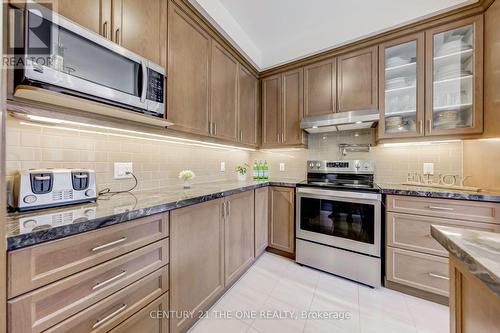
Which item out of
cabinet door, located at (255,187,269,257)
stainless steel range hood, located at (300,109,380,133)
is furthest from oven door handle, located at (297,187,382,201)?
stainless steel range hood, located at (300,109,380,133)

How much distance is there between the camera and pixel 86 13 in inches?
41.0

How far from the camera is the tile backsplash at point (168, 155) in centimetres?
109

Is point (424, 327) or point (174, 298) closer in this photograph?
point (174, 298)

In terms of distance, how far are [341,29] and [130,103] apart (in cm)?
236

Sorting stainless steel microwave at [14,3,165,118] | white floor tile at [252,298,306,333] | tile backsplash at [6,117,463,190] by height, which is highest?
stainless steel microwave at [14,3,165,118]

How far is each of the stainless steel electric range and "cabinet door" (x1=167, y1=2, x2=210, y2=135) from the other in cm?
137

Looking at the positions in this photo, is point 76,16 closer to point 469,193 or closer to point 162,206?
point 162,206

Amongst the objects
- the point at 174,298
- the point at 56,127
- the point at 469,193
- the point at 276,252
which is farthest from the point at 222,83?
the point at 469,193

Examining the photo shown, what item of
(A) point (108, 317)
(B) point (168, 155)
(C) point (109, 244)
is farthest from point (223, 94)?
(A) point (108, 317)

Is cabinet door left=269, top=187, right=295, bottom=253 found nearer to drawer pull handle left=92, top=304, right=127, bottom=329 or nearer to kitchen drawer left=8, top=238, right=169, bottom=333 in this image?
kitchen drawer left=8, top=238, right=169, bottom=333

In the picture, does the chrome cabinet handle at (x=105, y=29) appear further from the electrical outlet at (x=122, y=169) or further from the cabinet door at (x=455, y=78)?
the cabinet door at (x=455, y=78)

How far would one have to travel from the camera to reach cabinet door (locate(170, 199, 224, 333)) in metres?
1.19

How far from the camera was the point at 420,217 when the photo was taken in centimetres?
169

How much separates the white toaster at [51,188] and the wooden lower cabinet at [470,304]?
1.59 metres
